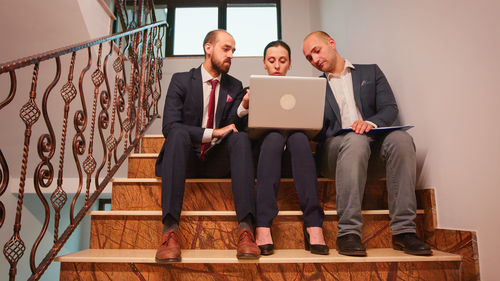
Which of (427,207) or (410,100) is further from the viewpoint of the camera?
(410,100)

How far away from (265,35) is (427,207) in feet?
10.1

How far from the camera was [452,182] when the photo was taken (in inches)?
49.5

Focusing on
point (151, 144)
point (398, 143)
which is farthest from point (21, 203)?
point (398, 143)

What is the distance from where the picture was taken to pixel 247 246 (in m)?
1.10

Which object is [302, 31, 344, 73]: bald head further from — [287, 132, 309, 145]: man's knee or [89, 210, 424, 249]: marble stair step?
[89, 210, 424, 249]: marble stair step

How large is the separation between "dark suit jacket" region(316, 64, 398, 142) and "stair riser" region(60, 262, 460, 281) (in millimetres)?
624

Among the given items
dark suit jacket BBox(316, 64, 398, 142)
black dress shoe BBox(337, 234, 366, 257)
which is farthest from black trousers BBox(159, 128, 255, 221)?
dark suit jacket BBox(316, 64, 398, 142)

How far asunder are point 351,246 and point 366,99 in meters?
0.75

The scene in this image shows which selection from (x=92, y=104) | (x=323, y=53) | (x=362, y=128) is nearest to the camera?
(x=362, y=128)

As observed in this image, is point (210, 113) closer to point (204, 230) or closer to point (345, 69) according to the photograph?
point (204, 230)

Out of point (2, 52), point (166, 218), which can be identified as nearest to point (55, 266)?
point (2, 52)

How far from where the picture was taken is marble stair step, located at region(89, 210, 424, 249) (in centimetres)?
131

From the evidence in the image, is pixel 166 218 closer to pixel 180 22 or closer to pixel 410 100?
pixel 410 100

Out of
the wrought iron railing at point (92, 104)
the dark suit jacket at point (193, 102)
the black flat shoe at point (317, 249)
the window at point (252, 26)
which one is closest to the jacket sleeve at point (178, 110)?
the dark suit jacket at point (193, 102)
